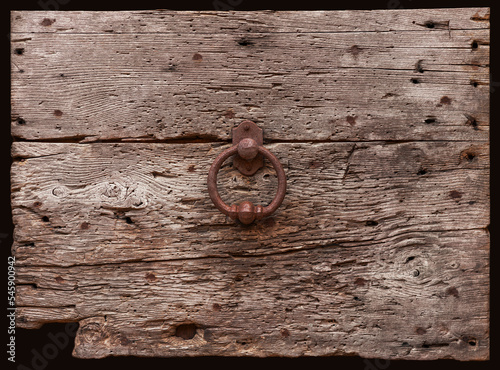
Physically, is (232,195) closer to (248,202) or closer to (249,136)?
(248,202)

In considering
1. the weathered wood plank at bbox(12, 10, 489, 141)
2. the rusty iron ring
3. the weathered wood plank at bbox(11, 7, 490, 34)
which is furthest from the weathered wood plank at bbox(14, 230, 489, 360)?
the weathered wood plank at bbox(11, 7, 490, 34)

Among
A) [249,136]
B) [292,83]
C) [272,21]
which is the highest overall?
[272,21]

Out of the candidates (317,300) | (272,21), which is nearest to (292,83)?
(272,21)

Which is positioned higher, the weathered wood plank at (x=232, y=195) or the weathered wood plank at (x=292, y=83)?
the weathered wood plank at (x=292, y=83)

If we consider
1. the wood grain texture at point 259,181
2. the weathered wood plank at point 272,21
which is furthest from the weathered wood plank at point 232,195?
the weathered wood plank at point 272,21

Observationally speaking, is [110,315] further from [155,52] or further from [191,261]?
[155,52]

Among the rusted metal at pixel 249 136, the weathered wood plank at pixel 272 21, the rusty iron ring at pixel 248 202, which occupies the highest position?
the weathered wood plank at pixel 272 21

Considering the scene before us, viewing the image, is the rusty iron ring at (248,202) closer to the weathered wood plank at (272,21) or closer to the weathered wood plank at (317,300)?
the weathered wood plank at (317,300)

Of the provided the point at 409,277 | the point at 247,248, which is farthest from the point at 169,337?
the point at 409,277
